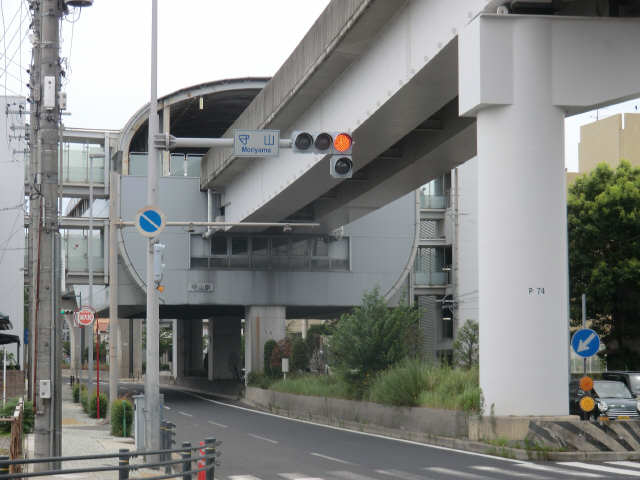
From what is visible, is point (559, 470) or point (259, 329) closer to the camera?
point (559, 470)

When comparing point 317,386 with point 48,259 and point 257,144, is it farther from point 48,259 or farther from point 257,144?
point 48,259

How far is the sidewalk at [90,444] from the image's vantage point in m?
18.6

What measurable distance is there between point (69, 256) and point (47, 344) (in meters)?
37.2

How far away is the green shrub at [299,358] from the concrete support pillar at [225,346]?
15572mm

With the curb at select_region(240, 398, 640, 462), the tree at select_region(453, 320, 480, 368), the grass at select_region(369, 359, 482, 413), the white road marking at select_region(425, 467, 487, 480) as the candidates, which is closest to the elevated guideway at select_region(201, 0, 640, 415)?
the curb at select_region(240, 398, 640, 462)

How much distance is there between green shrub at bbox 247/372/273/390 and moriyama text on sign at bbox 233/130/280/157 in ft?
95.1

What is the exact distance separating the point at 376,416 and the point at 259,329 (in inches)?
→ 994

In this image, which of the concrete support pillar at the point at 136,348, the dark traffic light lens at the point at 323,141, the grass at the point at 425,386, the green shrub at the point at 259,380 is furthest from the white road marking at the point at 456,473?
the concrete support pillar at the point at 136,348

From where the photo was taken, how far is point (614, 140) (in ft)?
218

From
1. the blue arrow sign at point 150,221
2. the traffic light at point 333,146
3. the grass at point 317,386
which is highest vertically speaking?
the traffic light at point 333,146

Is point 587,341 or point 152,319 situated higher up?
point 152,319

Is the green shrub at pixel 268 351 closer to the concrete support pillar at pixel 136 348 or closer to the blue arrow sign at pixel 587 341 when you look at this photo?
the blue arrow sign at pixel 587 341

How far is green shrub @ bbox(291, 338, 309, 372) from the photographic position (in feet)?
166

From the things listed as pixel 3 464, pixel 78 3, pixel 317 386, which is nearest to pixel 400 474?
pixel 3 464
